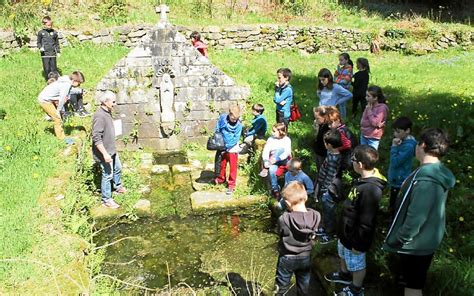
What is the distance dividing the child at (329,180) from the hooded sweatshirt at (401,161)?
2.13ft

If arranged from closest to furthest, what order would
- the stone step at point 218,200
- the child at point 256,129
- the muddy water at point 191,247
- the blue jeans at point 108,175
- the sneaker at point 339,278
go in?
the sneaker at point 339,278 → the muddy water at point 191,247 → the blue jeans at point 108,175 → the stone step at point 218,200 → the child at point 256,129

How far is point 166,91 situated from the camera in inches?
354

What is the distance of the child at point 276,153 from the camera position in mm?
6633

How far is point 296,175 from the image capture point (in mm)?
5844

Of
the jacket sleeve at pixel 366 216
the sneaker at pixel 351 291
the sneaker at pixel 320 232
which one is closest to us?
the jacket sleeve at pixel 366 216

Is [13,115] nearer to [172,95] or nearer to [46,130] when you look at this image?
[46,130]

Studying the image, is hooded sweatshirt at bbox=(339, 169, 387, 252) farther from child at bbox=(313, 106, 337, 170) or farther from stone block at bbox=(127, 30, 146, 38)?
stone block at bbox=(127, 30, 146, 38)

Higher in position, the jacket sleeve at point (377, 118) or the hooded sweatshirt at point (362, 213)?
the jacket sleeve at point (377, 118)

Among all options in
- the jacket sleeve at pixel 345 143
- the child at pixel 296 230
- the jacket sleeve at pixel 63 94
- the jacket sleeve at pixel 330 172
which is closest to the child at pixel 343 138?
the jacket sleeve at pixel 345 143

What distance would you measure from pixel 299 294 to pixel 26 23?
12.7m

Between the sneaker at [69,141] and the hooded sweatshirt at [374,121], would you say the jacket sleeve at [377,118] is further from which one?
the sneaker at [69,141]

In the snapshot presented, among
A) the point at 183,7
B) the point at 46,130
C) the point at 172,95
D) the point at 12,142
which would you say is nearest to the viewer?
the point at 12,142

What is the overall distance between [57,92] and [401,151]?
606 cm

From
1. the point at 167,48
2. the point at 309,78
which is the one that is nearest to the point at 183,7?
the point at 309,78
